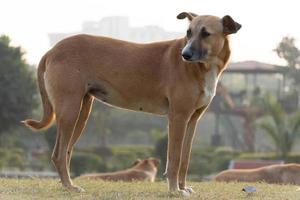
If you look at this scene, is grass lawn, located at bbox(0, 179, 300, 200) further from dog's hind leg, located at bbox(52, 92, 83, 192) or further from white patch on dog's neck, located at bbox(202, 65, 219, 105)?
white patch on dog's neck, located at bbox(202, 65, 219, 105)

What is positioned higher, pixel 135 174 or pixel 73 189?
pixel 73 189

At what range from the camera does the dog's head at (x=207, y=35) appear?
30.3 feet

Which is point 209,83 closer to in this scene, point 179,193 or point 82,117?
point 179,193

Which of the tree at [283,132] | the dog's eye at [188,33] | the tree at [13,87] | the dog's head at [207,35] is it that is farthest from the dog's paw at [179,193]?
the tree at [13,87]

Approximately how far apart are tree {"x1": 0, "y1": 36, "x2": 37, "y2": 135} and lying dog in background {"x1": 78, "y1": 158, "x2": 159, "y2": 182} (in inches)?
779

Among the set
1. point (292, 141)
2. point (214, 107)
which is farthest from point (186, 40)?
point (214, 107)

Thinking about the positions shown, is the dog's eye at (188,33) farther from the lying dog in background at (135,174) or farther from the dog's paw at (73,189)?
the lying dog in background at (135,174)

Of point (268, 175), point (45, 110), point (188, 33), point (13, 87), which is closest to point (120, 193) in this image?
point (45, 110)

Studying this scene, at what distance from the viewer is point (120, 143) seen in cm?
5991

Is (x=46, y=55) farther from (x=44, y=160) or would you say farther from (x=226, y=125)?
(x=226, y=125)

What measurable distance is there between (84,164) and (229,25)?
27.9 m

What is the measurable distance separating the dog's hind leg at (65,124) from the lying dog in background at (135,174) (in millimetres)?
6061

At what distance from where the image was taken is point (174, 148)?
9578 millimetres

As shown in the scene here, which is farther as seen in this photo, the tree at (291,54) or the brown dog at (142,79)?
the tree at (291,54)
